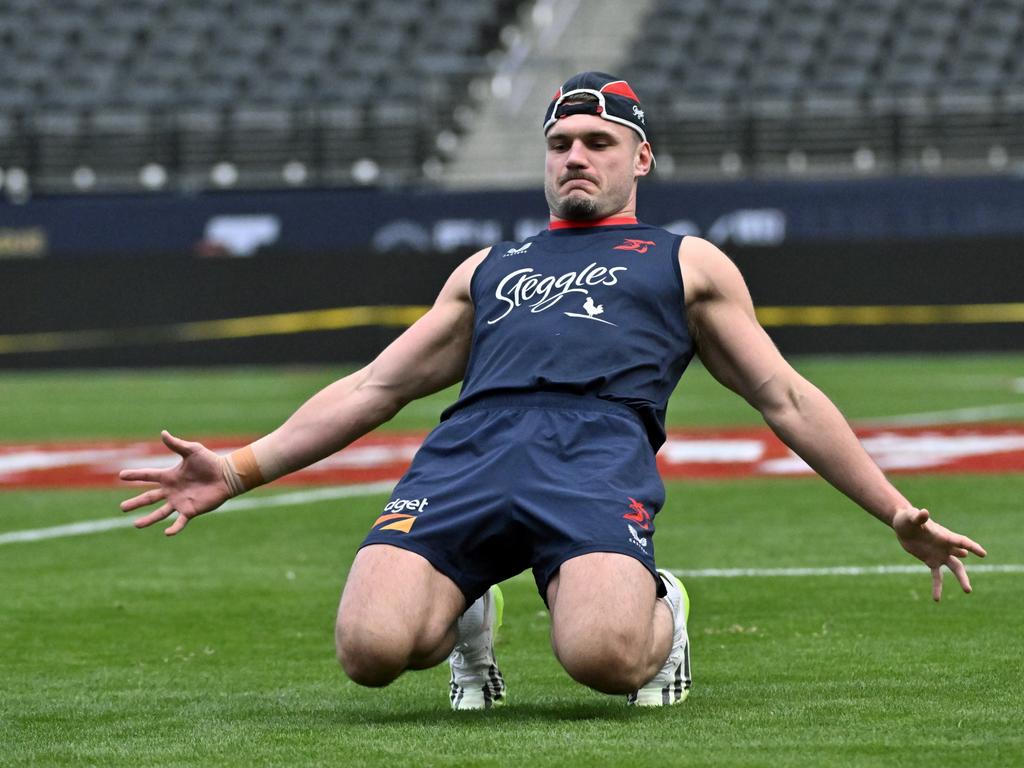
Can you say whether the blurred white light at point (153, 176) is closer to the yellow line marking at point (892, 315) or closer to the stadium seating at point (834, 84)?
the stadium seating at point (834, 84)

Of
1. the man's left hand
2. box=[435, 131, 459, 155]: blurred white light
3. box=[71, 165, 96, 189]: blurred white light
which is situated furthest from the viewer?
box=[435, 131, 459, 155]: blurred white light

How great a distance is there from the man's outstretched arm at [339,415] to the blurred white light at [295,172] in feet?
64.5

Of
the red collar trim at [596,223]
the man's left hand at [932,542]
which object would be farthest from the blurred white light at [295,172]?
the man's left hand at [932,542]

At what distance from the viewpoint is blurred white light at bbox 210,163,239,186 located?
24.8 m

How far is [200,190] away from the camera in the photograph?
2478 cm

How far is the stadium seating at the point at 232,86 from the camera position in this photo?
24906 mm

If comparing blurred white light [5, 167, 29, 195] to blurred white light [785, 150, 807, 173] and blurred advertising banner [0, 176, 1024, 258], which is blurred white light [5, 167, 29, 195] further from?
blurred white light [785, 150, 807, 173]

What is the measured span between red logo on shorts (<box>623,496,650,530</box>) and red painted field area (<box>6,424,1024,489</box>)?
6761 mm

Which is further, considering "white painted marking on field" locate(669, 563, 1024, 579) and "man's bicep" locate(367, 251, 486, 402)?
"white painted marking on field" locate(669, 563, 1024, 579)

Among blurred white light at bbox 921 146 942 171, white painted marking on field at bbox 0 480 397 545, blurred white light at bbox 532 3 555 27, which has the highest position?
white painted marking on field at bbox 0 480 397 545

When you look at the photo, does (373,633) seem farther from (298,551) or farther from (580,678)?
(298,551)

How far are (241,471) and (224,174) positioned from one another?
20.2m

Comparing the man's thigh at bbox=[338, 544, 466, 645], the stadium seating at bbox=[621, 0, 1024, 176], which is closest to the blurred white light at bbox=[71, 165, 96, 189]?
the stadium seating at bbox=[621, 0, 1024, 176]

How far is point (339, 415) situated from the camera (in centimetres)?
528
